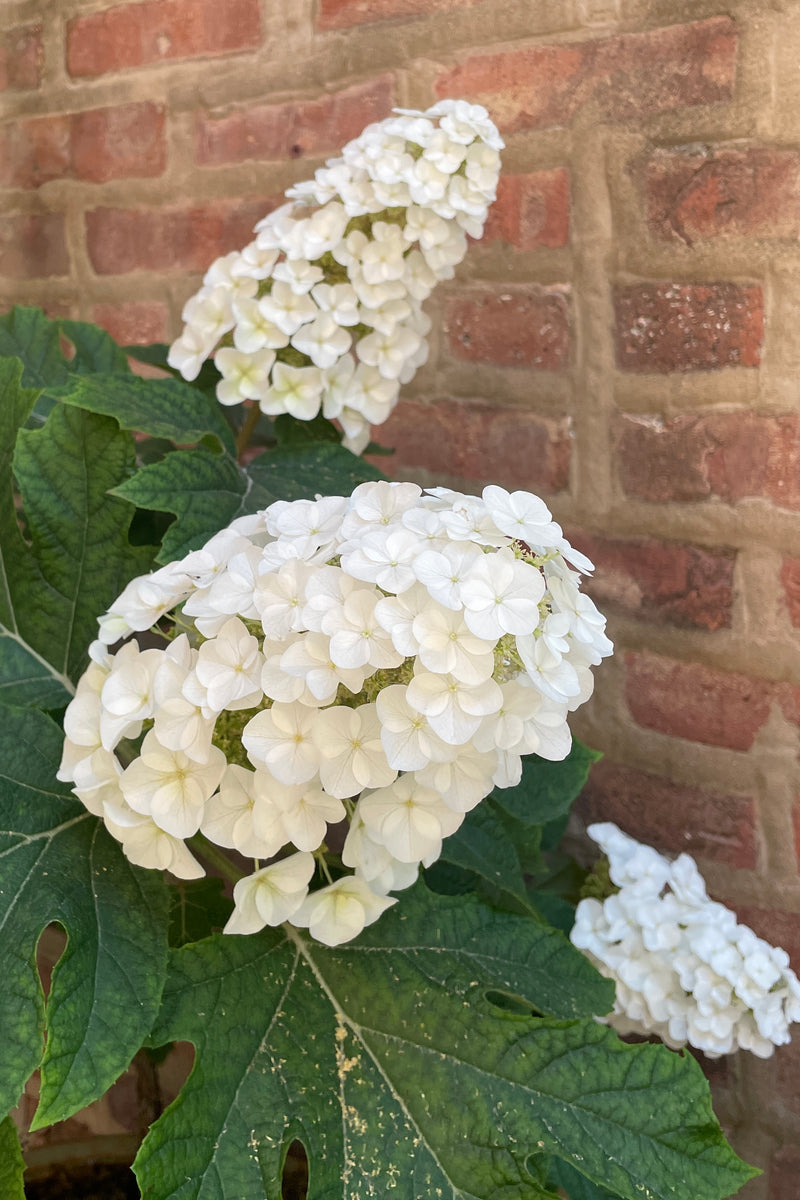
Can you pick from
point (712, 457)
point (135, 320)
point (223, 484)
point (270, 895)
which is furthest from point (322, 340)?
point (135, 320)

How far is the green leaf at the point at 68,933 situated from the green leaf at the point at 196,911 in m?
0.19

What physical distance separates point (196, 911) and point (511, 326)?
72cm

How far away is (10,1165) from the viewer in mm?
718

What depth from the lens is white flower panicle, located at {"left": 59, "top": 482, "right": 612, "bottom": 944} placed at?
56 cm

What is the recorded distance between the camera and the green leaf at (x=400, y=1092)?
663 mm

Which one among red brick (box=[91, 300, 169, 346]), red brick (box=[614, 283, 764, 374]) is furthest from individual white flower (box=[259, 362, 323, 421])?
red brick (box=[91, 300, 169, 346])

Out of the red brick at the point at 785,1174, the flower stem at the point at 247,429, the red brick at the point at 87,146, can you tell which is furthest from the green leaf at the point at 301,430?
the red brick at the point at 785,1174

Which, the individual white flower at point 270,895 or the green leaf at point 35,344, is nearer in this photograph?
the individual white flower at point 270,895

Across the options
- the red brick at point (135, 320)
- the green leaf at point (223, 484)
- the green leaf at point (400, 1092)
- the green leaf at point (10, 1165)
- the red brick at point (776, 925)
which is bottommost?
the red brick at point (776, 925)

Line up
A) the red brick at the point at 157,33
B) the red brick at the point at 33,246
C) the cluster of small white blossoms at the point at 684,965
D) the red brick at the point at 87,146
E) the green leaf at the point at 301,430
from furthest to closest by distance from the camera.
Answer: the red brick at the point at 33,246 → the red brick at the point at 87,146 → the red brick at the point at 157,33 → the green leaf at the point at 301,430 → the cluster of small white blossoms at the point at 684,965

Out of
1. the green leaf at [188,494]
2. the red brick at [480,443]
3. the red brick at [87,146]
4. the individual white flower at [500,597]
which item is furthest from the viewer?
the red brick at [87,146]

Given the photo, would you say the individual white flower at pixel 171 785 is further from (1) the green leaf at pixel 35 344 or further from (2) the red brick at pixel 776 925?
(2) the red brick at pixel 776 925

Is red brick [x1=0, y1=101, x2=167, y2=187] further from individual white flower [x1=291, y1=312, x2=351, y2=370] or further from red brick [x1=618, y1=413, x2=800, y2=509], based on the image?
red brick [x1=618, y1=413, x2=800, y2=509]

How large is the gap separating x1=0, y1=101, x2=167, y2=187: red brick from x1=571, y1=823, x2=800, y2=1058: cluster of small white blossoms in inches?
45.4
